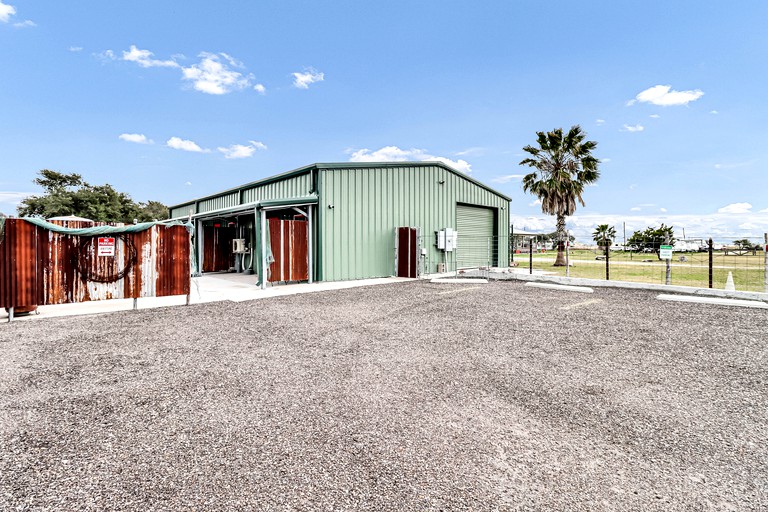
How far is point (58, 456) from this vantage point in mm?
2633

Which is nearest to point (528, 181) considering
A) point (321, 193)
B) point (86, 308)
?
point (321, 193)

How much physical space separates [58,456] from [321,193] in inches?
448

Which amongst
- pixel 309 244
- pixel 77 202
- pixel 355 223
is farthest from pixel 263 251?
pixel 77 202

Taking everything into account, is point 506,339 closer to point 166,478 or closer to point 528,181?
point 166,478

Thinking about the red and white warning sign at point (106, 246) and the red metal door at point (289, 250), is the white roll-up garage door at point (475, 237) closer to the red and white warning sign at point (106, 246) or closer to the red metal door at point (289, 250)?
the red metal door at point (289, 250)

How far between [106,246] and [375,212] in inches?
354

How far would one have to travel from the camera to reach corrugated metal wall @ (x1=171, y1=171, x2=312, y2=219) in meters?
14.7

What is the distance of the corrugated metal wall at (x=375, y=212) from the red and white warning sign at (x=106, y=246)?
21.2 ft

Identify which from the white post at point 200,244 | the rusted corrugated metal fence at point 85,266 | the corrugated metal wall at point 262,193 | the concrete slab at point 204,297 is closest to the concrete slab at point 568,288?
the concrete slab at point 204,297

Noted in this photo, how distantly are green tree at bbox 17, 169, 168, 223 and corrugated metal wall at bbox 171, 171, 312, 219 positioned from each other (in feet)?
64.4

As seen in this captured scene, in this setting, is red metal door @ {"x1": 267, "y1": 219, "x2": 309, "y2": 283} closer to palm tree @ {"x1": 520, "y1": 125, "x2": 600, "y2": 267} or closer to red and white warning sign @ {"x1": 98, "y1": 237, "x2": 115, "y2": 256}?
red and white warning sign @ {"x1": 98, "y1": 237, "x2": 115, "y2": 256}

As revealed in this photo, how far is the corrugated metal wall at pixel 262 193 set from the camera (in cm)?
1473

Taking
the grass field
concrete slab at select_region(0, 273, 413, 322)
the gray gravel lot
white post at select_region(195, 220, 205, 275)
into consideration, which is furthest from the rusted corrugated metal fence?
the grass field

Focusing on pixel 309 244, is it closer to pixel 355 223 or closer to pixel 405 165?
pixel 355 223
